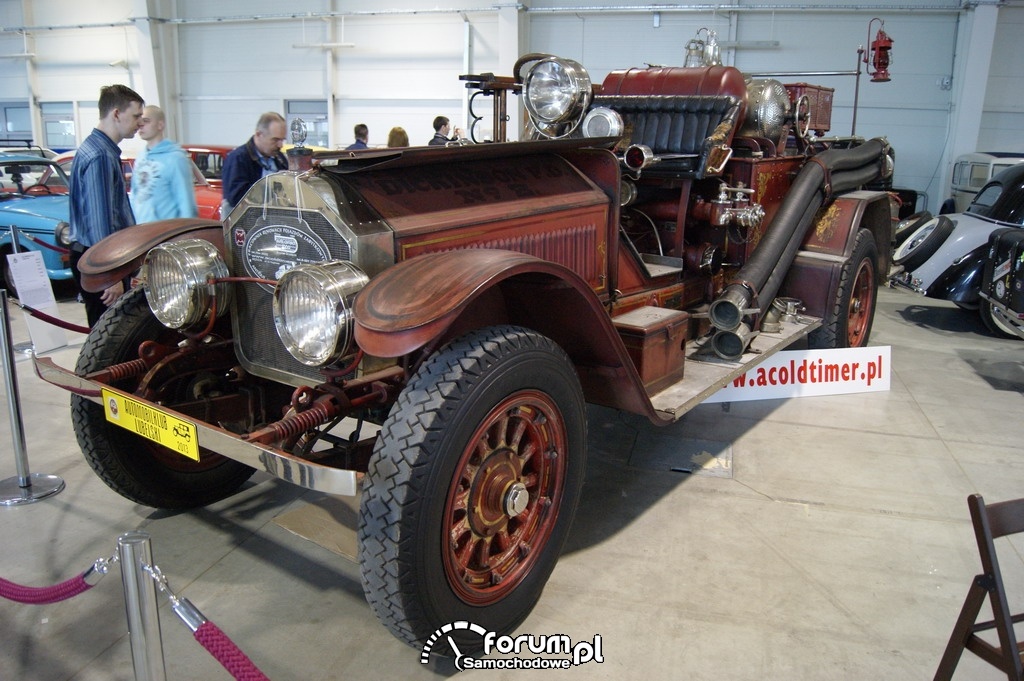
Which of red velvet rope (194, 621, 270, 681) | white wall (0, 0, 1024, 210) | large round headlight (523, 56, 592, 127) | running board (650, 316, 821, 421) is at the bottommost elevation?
red velvet rope (194, 621, 270, 681)

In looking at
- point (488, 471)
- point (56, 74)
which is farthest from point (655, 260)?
point (56, 74)

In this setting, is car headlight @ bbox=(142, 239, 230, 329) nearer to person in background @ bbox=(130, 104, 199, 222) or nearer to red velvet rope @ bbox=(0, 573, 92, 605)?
red velvet rope @ bbox=(0, 573, 92, 605)

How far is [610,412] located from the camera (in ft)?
15.0

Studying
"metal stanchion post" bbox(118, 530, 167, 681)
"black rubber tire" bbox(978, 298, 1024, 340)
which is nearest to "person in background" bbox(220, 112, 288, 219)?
"metal stanchion post" bbox(118, 530, 167, 681)

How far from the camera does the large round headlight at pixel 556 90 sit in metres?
3.53

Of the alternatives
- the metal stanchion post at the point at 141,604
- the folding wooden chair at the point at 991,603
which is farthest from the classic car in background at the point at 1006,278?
the metal stanchion post at the point at 141,604

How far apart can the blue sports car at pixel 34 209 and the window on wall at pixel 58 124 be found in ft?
33.2

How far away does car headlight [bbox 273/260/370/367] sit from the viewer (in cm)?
221

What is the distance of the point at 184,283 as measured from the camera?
8.75 feet

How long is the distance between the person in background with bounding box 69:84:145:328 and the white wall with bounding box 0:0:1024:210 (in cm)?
956

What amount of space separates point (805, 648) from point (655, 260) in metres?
2.22

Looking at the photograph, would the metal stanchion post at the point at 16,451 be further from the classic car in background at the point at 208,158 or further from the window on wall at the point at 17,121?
the window on wall at the point at 17,121

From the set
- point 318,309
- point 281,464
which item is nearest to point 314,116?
point 318,309

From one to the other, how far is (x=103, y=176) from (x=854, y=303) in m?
4.84
